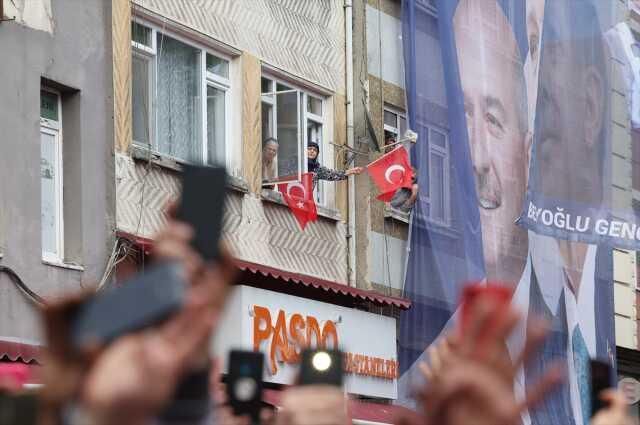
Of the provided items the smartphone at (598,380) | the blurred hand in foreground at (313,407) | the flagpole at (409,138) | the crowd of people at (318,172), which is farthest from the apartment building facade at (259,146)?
the blurred hand in foreground at (313,407)

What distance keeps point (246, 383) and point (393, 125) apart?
18.8m

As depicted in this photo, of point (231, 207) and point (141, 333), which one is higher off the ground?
point (231, 207)

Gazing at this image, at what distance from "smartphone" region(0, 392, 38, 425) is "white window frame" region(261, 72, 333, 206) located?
58.3ft

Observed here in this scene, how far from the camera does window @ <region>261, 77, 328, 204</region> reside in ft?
77.3

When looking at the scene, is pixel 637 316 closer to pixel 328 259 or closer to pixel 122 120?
pixel 328 259

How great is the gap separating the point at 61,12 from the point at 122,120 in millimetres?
1444

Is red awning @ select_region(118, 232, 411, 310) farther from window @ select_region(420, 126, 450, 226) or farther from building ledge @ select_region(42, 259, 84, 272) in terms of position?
window @ select_region(420, 126, 450, 226)

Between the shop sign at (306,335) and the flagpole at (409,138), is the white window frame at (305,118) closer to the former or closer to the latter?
the flagpole at (409,138)

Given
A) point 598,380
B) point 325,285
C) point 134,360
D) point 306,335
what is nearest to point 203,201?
point 134,360

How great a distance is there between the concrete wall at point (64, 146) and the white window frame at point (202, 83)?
2.98 ft

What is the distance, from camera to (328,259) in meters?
24.4

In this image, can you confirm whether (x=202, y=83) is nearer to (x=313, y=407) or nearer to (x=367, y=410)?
(x=367, y=410)

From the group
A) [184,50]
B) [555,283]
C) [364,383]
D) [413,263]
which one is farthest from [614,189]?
[184,50]

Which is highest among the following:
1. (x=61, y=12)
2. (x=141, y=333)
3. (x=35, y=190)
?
(x=61, y=12)
